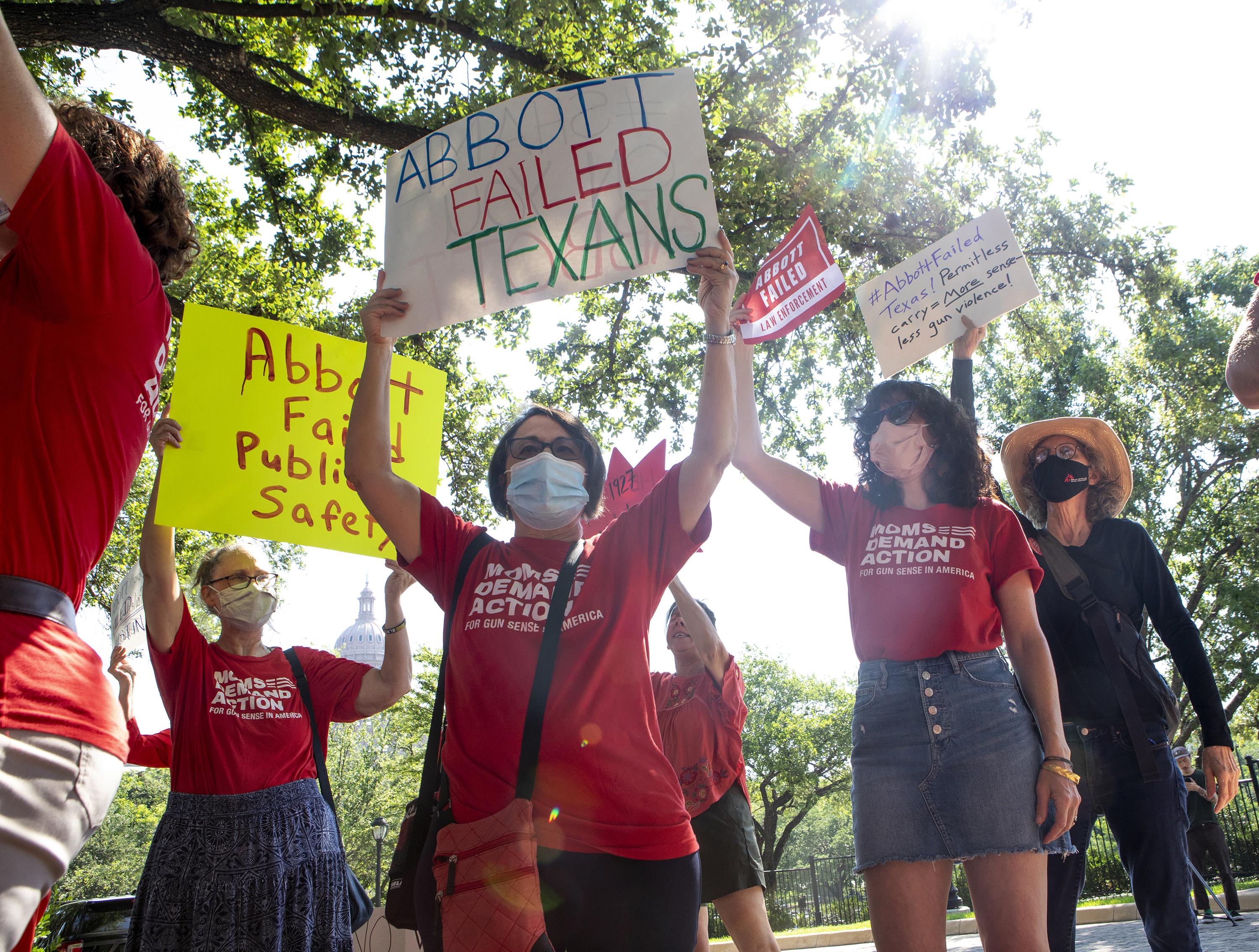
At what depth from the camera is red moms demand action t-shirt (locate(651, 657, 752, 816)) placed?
15.0 feet

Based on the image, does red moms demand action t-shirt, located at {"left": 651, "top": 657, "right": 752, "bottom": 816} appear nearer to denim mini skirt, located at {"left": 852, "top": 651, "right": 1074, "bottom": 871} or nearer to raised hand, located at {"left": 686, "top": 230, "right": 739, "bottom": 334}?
denim mini skirt, located at {"left": 852, "top": 651, "right": 1074, "bottom": 871}

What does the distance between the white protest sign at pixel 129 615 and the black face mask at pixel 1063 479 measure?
4003 millimetres

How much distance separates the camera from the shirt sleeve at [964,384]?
3.52 meters

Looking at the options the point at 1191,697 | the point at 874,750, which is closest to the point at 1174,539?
the point at 1191,697

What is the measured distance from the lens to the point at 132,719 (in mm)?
4254

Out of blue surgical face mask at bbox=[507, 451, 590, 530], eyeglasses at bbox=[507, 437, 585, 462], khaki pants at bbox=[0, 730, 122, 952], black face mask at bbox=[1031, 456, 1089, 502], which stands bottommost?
khaki pants at bbox=[0, 730, 122, 952]

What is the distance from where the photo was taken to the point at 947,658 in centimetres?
268

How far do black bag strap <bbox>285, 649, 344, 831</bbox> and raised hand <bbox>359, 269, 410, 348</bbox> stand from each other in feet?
5.60

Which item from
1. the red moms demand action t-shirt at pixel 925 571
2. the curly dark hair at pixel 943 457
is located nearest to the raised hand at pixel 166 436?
the red moms demand action t-shirt at pixel 925 571

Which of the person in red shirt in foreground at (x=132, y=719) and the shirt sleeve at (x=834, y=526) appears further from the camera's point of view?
the person in red shirt in foreground at (x=132, y=719)

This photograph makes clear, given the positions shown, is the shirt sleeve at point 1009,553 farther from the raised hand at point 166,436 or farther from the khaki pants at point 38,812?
the raised hand at point 166,436

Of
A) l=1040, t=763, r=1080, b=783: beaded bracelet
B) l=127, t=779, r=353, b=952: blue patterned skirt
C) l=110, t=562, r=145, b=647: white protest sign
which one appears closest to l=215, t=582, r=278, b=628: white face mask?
l=110, t=562, r=145, b=647: white protest sign

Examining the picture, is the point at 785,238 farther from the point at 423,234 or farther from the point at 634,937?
the point at 634,937

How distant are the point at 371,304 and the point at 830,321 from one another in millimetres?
8076
